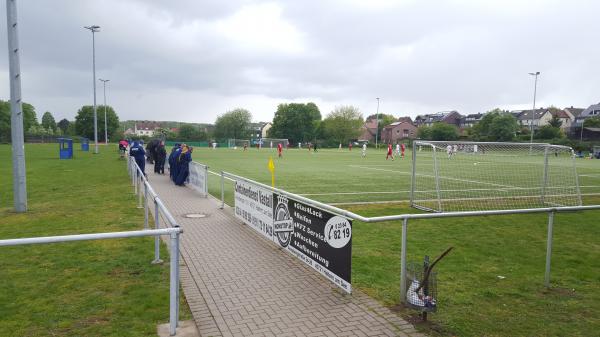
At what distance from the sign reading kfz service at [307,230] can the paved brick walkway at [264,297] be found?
0.75 feet

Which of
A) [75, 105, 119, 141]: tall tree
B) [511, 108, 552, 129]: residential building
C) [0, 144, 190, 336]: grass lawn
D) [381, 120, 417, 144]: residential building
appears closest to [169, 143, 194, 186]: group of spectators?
[0, 144, 190, 336]: grass lawn

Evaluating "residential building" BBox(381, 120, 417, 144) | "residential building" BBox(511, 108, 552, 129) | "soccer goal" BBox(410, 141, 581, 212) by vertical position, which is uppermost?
"residential building" BBox(511, 108, 552, 129)

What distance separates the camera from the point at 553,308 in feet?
17.0

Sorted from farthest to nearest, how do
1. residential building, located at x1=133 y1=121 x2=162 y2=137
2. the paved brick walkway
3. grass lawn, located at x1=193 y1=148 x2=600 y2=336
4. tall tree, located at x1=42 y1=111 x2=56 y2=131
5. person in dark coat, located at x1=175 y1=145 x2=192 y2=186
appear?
1. residential building, located at x1=133 y1=121 x2=162 y2=137
2. tall tree, located at x1=42 y1=111 x2=56 y2=131
3. person in dark coat, located at x1=175 y1=145 x2=192 y2=186
4. grass lawn, located at x1=193 y1=148 x2=600 y2=336
5. the paved brick walkway

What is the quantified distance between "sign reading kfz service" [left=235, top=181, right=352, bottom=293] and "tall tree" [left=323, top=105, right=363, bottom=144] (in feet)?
309

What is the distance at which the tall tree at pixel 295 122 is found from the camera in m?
111

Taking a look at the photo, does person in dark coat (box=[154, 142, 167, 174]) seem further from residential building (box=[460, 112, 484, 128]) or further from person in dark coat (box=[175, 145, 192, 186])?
residential building (box=[460, 112, 484, 128])

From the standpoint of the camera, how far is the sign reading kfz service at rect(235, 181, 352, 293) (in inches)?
204

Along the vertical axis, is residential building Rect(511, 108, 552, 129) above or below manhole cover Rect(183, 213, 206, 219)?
above

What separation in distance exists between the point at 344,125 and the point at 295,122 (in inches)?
548

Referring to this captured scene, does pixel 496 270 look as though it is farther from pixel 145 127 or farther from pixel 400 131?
pixel 145 127

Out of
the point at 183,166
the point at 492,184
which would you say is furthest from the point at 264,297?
the point at 492,184

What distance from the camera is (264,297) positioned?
527 centimetres

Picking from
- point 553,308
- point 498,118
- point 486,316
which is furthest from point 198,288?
point 498,118
